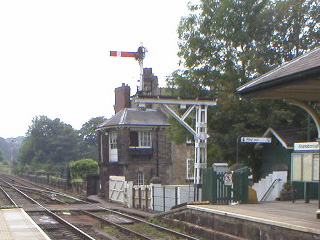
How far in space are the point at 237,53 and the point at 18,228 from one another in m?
14.3

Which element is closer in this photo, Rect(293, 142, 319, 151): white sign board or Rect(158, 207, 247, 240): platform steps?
Rect(158, 207, 247, 240): platform steps

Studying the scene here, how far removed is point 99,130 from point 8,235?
80.6 ft

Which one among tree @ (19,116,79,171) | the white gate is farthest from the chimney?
tree @ (19,116,79,171)

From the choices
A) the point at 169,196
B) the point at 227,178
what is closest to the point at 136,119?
the point at 169,196

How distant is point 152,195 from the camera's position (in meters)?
22.8

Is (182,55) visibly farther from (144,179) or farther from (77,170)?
(77,170)

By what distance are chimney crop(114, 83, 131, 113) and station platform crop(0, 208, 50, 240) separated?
66.6 ft

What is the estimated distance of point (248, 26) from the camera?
24.8 metres

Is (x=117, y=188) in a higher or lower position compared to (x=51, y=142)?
lower

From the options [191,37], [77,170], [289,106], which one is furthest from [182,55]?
[77,170]

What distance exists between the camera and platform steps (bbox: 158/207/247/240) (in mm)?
13688

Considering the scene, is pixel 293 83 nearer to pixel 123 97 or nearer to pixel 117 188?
pixel 117 188

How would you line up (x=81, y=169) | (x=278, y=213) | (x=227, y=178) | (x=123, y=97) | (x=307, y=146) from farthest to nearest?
(x=81, y=169)
(x=123, y=97)
(x=227, y=178)
(x=307, y=146)
(x=278, y=213)

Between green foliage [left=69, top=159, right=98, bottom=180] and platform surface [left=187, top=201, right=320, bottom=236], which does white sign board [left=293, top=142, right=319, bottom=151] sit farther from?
green foliage [left=69, top=159, right=98, bottom=180]
